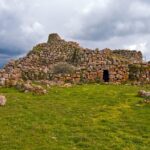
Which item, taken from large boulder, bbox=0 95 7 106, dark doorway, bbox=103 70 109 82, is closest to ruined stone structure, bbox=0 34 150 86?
dark doorway, bbox=103 70 109 82

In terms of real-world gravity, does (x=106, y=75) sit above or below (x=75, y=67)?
below

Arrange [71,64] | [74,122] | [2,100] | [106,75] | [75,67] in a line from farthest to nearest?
[71,64]
[75,67]
[106,75]
[2,100]
[74,122]

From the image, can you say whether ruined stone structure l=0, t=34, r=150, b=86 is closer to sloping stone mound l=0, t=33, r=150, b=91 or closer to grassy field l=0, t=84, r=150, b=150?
sloping stone mound l=0, t=33, r=150, b=91

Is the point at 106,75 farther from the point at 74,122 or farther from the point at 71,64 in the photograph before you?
the point at 74,122

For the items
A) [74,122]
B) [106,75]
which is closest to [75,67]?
[106,75]

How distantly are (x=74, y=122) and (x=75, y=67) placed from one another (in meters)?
26.3

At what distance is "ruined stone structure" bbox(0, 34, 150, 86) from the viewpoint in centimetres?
5191

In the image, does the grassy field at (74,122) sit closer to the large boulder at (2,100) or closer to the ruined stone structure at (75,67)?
the large boulder at (2,100)

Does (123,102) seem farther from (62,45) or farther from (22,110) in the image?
(62,45)

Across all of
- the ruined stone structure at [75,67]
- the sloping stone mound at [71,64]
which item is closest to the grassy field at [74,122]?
the sloping stone mound at [71,64]

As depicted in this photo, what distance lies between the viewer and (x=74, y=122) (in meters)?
28.8

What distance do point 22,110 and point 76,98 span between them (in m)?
7.34

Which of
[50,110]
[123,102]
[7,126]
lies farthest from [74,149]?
[123,102]

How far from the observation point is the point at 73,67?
54.1m
